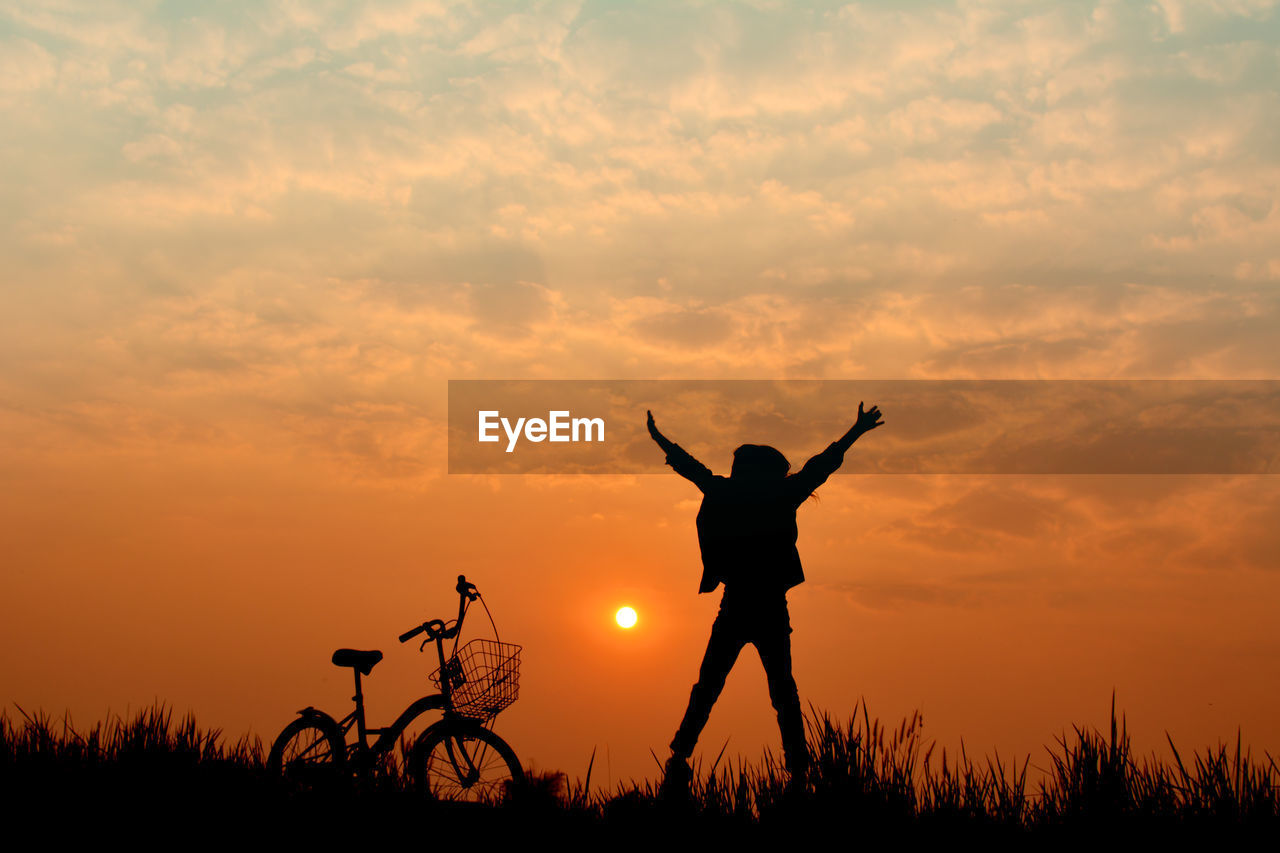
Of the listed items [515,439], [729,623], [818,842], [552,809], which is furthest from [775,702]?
[515,439]

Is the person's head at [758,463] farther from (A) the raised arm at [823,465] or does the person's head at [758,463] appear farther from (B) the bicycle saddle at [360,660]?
(B) the bicycle saddle at [360,660]

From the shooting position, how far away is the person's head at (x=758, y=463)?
28.1 ft

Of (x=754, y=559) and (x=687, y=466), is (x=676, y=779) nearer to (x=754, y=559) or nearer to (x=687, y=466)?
(x=754, y=559)

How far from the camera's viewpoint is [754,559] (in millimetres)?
8375

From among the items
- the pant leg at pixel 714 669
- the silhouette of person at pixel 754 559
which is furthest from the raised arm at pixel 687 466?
the pant leg at pixel 714 669

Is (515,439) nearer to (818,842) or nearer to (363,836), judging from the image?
(363,836)

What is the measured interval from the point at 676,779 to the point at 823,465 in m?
2.65

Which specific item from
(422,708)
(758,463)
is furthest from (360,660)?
(758,463)

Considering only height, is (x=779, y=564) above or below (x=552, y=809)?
above

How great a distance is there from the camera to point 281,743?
970 cm

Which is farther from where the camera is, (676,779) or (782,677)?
(782,677)

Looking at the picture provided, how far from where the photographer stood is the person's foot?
762 cm

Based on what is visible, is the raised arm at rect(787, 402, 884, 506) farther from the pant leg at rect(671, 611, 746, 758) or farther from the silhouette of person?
the pant leg at rect(671, 611, 746, 758)

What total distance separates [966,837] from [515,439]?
25.3 ft
